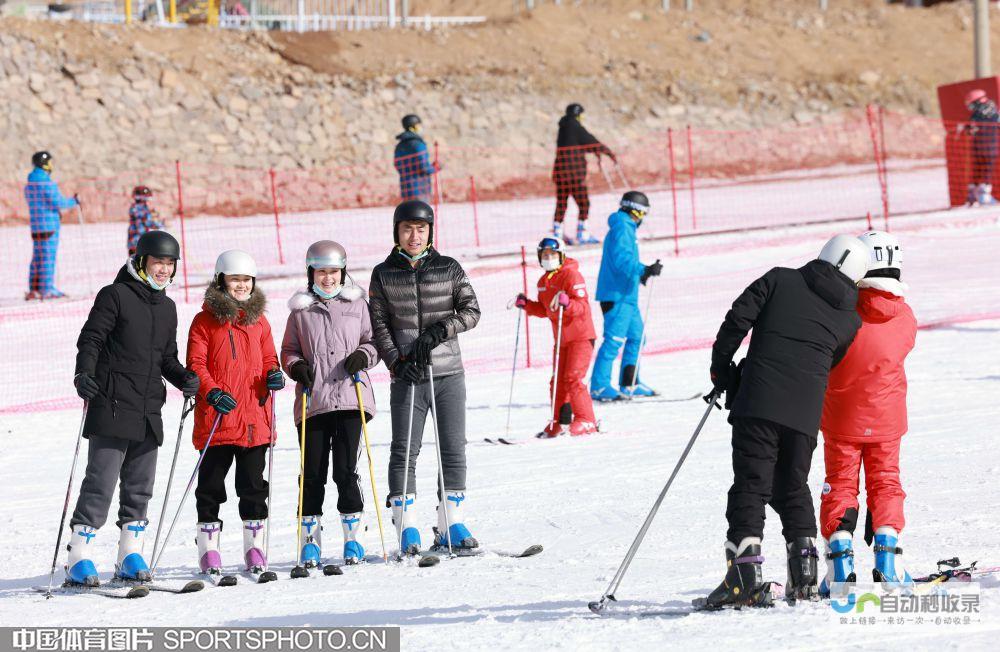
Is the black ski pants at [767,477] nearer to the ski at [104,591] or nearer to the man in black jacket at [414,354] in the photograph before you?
the man in black jacket at [414,354]

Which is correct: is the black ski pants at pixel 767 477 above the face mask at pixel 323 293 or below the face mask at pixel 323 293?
below

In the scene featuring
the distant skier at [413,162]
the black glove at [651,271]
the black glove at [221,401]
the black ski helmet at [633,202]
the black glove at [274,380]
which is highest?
the distant skier at [413,162]

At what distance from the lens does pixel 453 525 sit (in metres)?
7.55

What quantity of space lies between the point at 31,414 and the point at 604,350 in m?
5.04

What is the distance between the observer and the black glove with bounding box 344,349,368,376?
7.22 metres

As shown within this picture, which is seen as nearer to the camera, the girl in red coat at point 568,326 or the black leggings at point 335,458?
the black leggings at point 335,458

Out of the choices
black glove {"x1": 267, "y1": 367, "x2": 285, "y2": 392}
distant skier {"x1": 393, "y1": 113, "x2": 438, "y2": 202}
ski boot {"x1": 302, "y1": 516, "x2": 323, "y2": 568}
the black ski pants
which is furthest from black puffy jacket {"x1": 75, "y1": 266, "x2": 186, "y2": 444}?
distant skier {"x1": 393, "y1": 113, "x2": 438, "y2": 202}

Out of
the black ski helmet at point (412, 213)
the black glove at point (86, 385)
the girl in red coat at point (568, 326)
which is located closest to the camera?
the black glove at point (86, 385)

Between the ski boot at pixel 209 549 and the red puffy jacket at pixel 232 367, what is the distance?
0.44 metres

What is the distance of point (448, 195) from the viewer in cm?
3023

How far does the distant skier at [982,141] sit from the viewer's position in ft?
72.4

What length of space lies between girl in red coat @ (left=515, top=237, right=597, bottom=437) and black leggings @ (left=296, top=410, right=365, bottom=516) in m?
3.66

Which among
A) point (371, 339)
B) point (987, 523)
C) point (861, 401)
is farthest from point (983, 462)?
point (371, 339)

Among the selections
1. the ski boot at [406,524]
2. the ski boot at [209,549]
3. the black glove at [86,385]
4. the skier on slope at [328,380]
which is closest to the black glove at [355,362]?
the skier on slope at [328,380]
